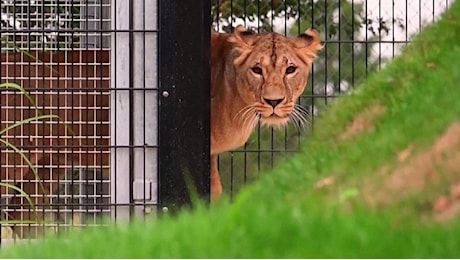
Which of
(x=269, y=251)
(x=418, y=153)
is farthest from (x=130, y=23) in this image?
(x=269, y=251)

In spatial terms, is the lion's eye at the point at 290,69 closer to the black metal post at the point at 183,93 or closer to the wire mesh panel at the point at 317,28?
the wire mesh panel at the point at 317,28

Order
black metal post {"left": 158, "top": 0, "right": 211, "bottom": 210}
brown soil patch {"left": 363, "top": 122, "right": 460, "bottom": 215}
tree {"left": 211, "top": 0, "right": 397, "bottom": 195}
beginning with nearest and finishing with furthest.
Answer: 1. brown soil patch {"left": 363, "top": 122, "right": 460, "bottom": 215}
2. black metal post {"left": 158, "top": 0, "right": 211, "bottom": 210}
3. tree {"left": 211, "top": 0, "right": 397, "bottom": 195}

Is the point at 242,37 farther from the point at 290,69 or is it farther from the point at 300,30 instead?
the point at 300,30

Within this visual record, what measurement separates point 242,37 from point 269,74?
29cm

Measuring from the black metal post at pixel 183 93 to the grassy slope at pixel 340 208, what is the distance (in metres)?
1.93

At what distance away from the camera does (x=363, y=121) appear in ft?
13.3

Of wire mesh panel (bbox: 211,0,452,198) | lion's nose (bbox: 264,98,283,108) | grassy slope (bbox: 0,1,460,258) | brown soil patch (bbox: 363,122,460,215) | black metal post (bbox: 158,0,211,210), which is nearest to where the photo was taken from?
grassy slope (bbox: 0,1,460,258)

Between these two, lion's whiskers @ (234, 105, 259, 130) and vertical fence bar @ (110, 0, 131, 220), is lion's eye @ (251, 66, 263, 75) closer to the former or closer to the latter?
lion's whiskers @ (234, 105, 259, 130)

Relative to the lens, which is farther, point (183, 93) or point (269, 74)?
point (269, 74)

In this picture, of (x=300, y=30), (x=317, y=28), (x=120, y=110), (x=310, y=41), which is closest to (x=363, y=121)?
(x=120, y=110)

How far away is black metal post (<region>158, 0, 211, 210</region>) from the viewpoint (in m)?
6.32

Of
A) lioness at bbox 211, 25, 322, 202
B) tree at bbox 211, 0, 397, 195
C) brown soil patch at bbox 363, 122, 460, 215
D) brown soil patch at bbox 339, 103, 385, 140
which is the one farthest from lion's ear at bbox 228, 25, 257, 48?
brown soil patch at bbox 363, 122, 460, 215

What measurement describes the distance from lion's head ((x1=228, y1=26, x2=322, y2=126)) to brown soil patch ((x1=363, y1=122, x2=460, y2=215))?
13.6ft

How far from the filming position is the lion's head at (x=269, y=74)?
7559 millimetres
